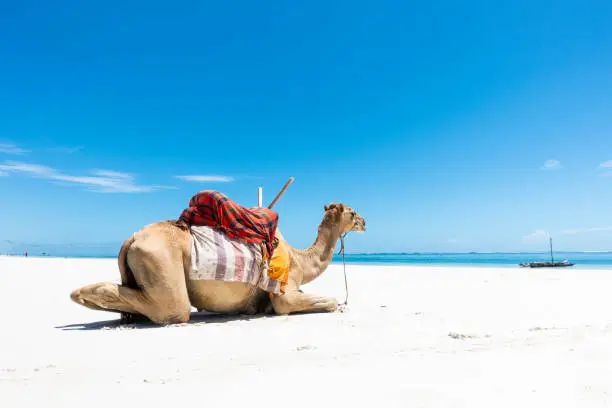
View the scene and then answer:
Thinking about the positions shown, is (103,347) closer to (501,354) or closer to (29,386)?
(29,386)

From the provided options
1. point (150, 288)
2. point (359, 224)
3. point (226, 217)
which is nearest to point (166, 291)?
point (150, 288)

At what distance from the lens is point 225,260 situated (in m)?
5.59

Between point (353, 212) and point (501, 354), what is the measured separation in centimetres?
402

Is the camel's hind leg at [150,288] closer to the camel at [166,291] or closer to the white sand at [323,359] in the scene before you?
the camel at [166,291]

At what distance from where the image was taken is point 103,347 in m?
4.28

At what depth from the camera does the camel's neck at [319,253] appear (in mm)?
6887

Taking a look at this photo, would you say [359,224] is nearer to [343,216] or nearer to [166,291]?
[343,216]

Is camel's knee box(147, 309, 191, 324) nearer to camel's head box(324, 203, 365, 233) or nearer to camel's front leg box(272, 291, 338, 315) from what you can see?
camel's front leg box(272, 291, 338, 315)

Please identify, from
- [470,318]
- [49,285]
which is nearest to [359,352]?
[470,318]

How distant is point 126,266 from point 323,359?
309 cm

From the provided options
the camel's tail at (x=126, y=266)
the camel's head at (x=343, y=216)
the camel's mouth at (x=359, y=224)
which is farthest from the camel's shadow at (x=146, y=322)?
the camel's mouth at (x=359, y=224)

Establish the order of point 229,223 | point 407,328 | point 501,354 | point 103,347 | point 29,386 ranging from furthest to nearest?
1. point 229,223
2. point 407,328
3. point 103,347
4. point 501,354
5. point 29,386

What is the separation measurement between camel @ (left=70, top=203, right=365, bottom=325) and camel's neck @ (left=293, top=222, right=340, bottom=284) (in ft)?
2.03

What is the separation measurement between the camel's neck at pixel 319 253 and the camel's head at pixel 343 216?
140 millimetres
